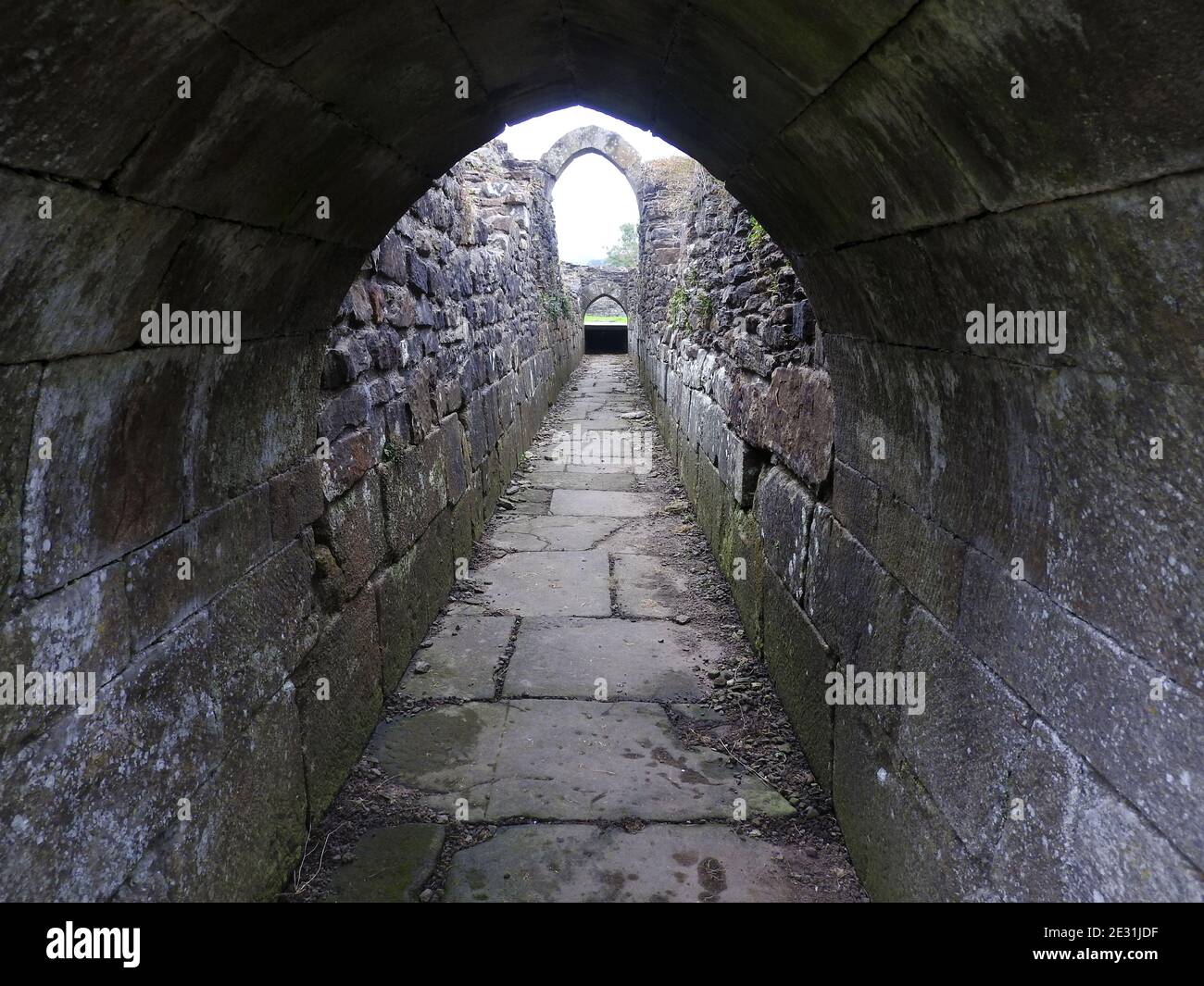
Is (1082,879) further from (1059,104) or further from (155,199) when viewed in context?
(155,199)

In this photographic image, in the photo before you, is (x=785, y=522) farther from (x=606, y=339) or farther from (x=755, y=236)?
(x=606, y=339)

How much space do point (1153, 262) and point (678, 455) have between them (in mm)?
6789

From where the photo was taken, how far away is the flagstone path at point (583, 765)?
270 centimetres

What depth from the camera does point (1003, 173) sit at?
1.41 m

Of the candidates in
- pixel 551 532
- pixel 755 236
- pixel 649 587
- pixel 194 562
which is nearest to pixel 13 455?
pixel 194 562

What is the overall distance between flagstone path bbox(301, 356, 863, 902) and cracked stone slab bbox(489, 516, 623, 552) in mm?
479

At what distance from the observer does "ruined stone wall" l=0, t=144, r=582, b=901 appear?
4.94 ft

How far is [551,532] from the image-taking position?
6488 millimetres

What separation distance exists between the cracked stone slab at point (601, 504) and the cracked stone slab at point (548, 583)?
1144mm

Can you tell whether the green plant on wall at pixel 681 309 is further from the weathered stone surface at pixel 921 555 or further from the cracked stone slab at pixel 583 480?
the weathered stone surface at pixel 921 555

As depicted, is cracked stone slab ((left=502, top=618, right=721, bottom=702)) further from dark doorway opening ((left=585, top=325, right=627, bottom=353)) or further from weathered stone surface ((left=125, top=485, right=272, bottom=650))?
dark doorway opening ((left=585, top=325, right=627, bottom=353))

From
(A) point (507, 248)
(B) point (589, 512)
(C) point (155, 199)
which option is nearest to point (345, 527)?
(C) point (155, 199)

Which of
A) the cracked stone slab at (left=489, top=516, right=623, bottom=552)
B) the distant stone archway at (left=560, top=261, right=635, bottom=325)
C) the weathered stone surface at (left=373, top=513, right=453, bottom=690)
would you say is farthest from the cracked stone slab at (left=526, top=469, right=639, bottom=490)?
the distant stone archway at (left=560, top=261, right=635, bottom=325)

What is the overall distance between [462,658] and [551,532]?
7.57 feet
